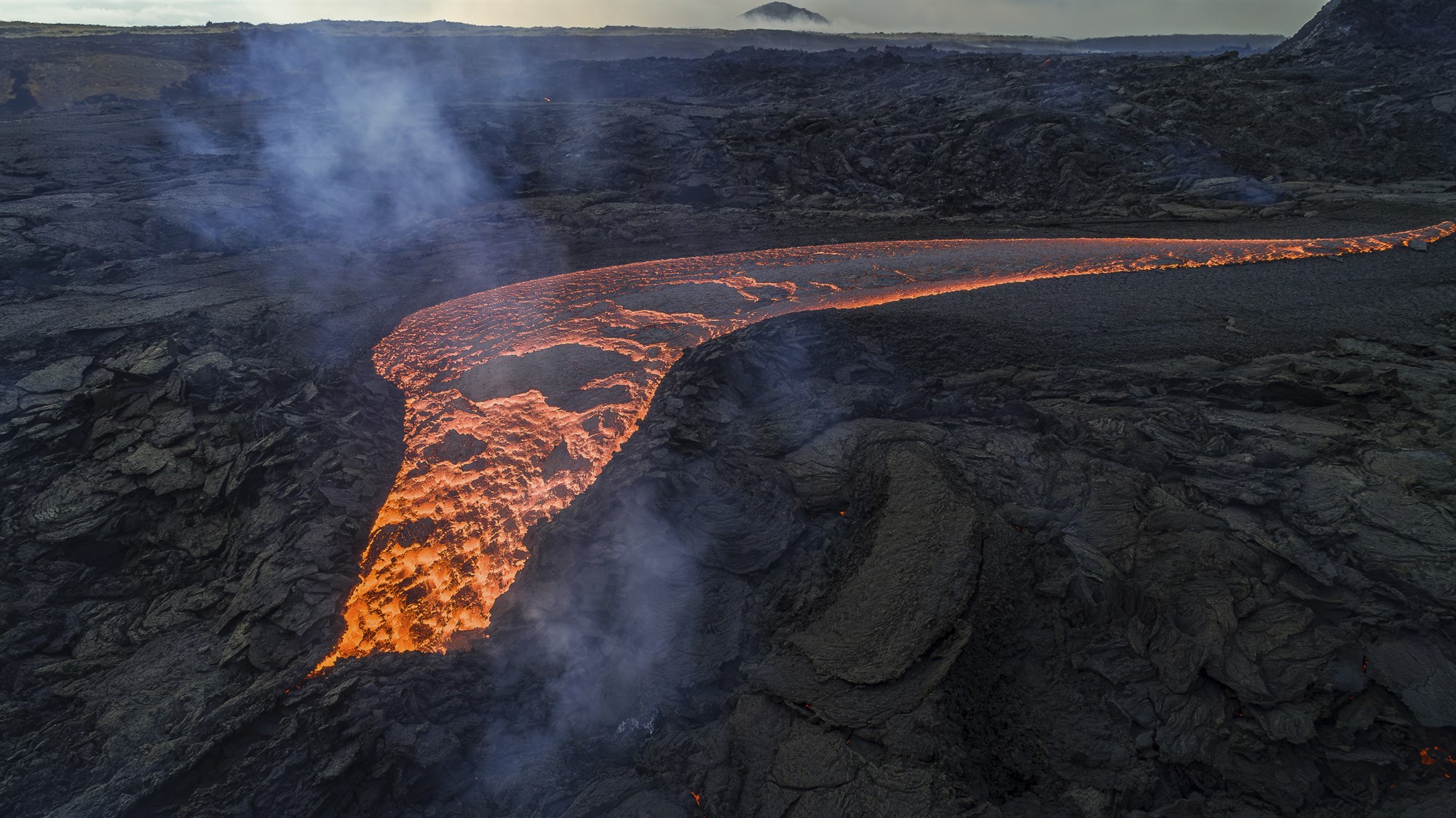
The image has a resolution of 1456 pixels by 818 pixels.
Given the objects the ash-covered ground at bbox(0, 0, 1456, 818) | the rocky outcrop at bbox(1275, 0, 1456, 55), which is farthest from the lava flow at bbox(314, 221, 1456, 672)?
the rocky outcrop at bbox(1275, 0, 1456, 55)

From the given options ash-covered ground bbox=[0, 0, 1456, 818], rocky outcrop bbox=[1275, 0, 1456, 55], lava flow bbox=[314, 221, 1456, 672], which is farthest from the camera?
rocky outcrop bbox=[1275, 0, 1456, 55]

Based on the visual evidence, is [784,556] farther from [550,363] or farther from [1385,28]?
[1385,28]

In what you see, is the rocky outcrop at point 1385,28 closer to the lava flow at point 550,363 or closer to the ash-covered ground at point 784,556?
the lava flow at point 550,363

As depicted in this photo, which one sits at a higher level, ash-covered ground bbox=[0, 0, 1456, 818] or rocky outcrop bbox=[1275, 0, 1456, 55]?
rocky outcrop bbox=[1275, 0, 1456, 55]

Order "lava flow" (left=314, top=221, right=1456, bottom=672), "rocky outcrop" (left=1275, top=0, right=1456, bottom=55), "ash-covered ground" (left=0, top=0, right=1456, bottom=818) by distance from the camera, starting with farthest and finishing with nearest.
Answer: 1. "rocky outcrop" (left=1275, top=0, right=1456, bottom=55)
2. "lava flow" (left=314, top=221, right=1456, bottom=672)
3. "ash-covered ground" (left=0, top=0, right=1456, bottom=818)

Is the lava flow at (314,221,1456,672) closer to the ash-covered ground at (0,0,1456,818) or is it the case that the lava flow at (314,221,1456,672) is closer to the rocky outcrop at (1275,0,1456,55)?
the ash-covered ground at (0,0,1456,818)

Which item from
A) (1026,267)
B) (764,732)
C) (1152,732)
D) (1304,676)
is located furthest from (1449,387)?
(764,732)
